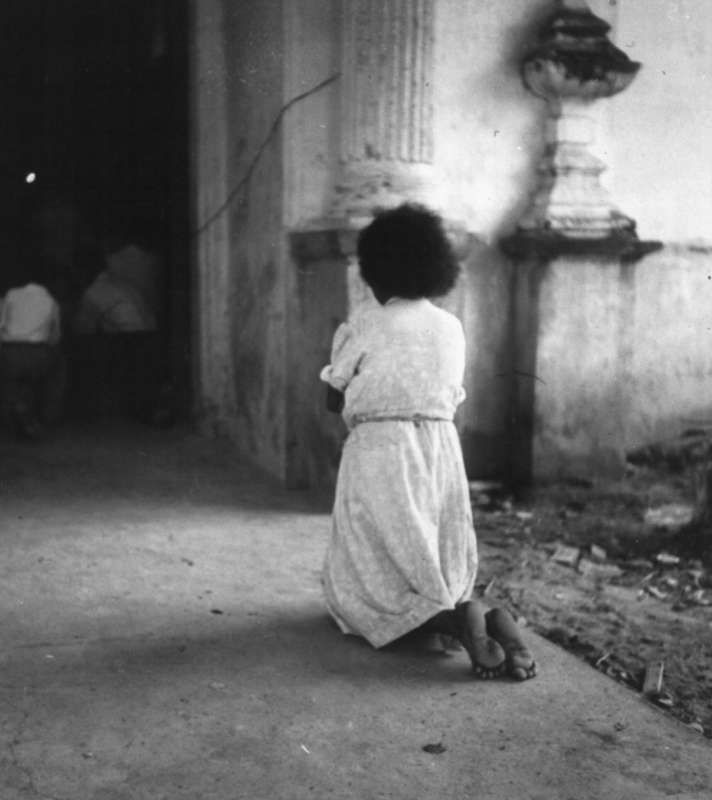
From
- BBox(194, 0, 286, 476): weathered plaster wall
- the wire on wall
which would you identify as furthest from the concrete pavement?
the wire on wall

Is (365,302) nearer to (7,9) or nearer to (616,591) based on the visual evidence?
(616,591)

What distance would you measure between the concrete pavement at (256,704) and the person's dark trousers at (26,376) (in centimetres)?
269

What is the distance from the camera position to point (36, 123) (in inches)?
451

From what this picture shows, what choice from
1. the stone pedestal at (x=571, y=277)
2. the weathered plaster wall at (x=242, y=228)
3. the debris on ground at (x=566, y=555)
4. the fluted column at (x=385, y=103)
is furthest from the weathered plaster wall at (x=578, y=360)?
the weathered plaster wall at (x=242, y=228)

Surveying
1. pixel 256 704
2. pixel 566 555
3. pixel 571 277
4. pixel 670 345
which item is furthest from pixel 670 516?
pixel 256 704

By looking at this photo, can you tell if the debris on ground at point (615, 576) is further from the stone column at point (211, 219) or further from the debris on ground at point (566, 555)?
the stone column at point (211, 219)

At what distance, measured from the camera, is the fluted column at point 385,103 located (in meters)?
5.93

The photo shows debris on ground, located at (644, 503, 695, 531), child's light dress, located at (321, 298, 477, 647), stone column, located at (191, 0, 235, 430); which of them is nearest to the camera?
child's light dress, located at (321, 298, 477, 647)

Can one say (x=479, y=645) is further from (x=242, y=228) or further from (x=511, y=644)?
(x=242, y=228)

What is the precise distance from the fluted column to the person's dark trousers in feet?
9.53

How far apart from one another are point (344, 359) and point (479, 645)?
1073 millimetres

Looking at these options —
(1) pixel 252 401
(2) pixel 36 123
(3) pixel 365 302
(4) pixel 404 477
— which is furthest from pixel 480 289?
(2) pixel 36 123

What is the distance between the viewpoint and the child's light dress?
380cm

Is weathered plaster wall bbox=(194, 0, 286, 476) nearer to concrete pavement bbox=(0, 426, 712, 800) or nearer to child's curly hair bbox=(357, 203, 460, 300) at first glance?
concrete pavement bbox=(0, 426, 712, 800)
